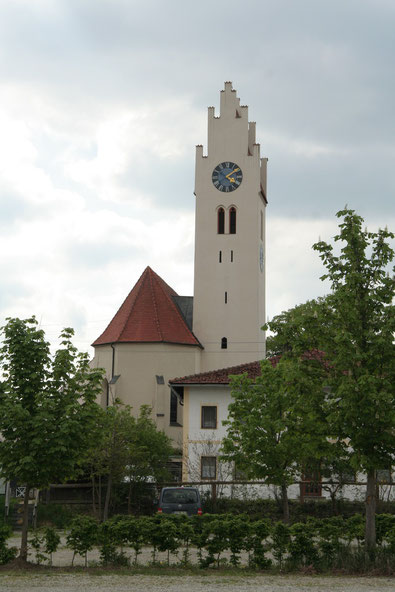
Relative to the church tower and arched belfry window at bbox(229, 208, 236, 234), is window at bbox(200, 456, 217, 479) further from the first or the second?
arched belfry window at bbox(229, 208, 236, 234)

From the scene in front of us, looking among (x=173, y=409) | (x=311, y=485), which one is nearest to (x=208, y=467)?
(x=311, y=485)

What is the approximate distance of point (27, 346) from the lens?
56.6 feet

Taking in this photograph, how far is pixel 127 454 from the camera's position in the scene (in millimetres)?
28422

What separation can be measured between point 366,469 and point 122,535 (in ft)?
18.0

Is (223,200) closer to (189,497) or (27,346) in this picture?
(189,497)

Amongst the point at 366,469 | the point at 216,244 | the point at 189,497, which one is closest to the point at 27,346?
the point at 366,469

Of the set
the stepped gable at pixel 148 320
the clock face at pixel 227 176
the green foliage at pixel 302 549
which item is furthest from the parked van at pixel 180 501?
the clock face at pixel 227 176

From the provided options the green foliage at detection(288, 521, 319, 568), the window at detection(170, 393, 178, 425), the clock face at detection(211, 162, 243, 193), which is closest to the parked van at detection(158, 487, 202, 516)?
the green foliage at detection(288, 521, 319, 568)

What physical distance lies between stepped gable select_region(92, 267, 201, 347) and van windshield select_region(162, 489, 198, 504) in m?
24.4

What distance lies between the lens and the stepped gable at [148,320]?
49.3 metres

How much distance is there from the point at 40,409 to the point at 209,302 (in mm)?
35732

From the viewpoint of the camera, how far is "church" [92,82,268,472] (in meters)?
48.7

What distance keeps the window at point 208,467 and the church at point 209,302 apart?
10.4 meters

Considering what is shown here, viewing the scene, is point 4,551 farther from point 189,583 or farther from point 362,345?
point 362,345
